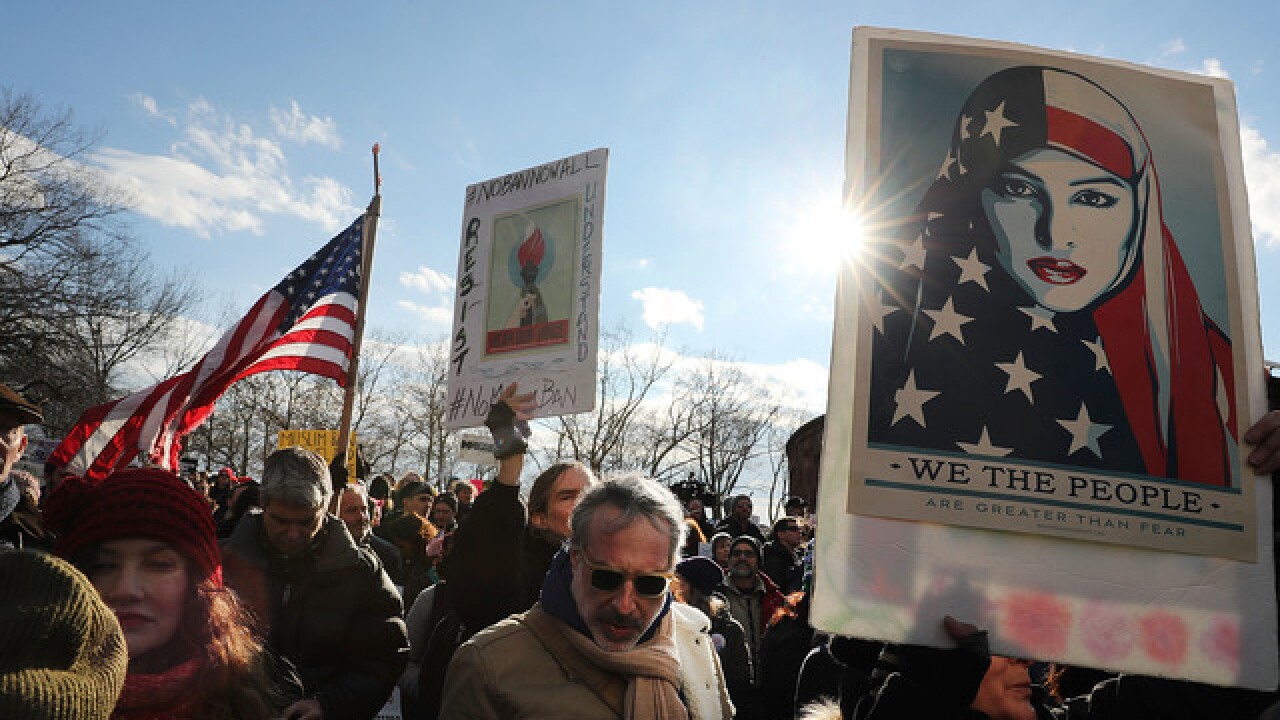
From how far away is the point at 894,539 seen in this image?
5.37 ft

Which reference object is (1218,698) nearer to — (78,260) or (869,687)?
(869,687)

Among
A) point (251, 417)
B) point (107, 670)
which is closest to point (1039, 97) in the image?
point (107, 670)

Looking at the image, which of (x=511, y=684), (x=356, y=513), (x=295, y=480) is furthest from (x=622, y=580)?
(x=356, y=513)

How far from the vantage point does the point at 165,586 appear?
1865mm

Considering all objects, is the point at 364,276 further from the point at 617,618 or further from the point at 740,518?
the point at 740,518

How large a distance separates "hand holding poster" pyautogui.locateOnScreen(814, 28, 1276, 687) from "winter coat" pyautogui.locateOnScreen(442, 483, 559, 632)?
160cm

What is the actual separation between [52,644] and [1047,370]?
5.77 ft

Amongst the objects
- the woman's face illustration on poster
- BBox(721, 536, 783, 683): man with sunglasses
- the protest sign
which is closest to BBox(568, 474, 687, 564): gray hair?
the woman's face illustration on poster

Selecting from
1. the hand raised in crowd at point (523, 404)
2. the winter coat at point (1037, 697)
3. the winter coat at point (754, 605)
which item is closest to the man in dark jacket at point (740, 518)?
the winter coat at point (754, 605)

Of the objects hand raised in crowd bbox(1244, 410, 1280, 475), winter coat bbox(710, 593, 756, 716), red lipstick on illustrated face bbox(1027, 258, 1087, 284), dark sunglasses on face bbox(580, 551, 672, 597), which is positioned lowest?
winter coat bbox(710, 593, 756, 716)

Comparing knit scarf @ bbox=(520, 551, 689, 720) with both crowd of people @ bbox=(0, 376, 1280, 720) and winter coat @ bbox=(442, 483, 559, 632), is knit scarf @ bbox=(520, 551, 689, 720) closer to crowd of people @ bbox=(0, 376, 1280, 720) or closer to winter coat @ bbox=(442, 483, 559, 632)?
crowd of people @ bbox=(0, 376, 1280, 720)

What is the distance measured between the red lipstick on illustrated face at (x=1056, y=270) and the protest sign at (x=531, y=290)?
8.29 ft

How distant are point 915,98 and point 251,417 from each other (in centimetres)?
5023

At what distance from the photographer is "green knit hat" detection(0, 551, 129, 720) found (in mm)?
1041
